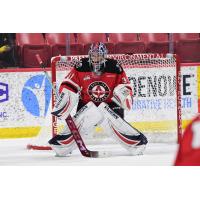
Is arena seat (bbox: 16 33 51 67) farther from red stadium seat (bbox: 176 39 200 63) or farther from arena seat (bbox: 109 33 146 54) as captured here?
red stadium seat (bbox: 176 39 200 63)

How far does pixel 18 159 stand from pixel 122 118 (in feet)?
1.79

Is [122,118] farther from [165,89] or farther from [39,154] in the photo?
[39,154]

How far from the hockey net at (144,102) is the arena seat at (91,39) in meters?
0.05

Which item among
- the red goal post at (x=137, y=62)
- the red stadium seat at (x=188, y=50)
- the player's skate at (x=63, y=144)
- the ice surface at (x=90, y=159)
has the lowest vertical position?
the ice surface at (x=90, y=159)

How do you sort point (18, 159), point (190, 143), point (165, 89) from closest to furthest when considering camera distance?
1. point (190, 143)
2. point (18, 159)
3. point (165, 89)

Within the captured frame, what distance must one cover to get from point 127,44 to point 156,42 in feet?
0.46

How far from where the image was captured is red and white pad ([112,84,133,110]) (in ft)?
8.56

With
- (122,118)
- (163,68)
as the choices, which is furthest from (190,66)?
(122,118)

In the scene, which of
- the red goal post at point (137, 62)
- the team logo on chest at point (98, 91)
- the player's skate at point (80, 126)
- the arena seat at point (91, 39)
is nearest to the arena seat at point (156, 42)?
the red goal post at point (137, 62)

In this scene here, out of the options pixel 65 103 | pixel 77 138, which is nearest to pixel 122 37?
pixel 65 103

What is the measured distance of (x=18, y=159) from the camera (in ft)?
8.29

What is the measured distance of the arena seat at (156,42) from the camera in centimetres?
252

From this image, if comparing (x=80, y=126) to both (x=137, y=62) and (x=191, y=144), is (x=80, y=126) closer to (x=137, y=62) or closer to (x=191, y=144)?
(x=137, y=62)

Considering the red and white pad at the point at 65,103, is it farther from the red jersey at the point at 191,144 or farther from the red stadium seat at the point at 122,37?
the red jersey at the point at 191,144
